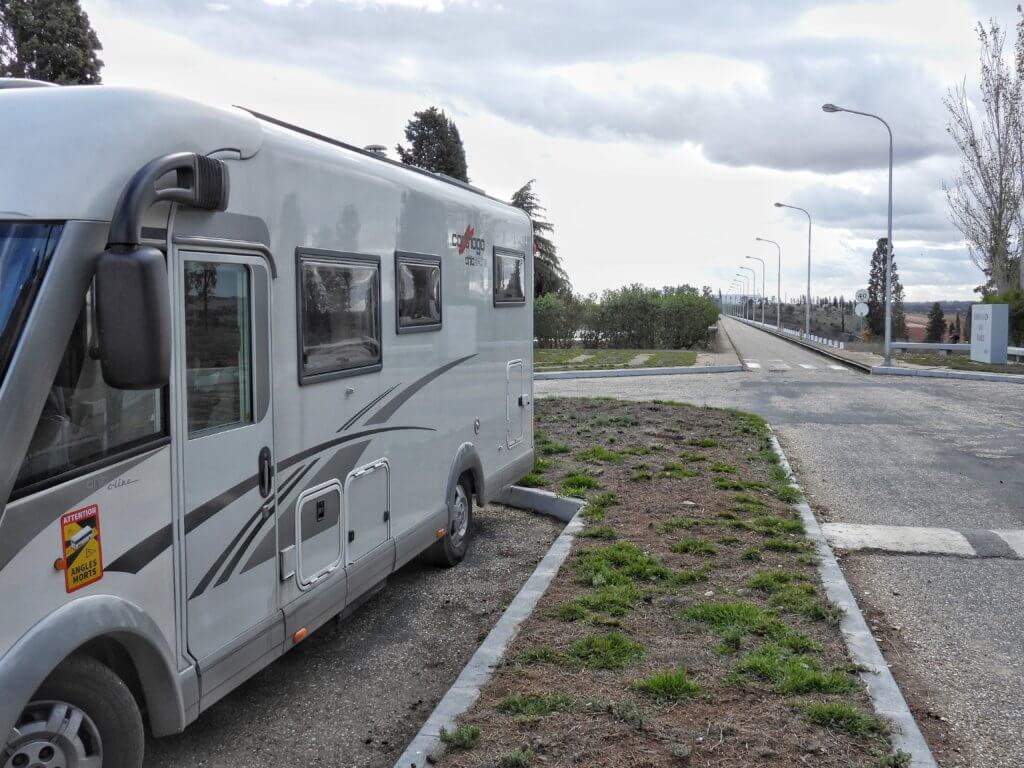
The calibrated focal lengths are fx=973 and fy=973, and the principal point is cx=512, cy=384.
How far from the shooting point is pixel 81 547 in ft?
10.8

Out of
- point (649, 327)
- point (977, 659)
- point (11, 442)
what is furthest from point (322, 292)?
point (649, 327)

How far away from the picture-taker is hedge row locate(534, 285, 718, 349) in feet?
135

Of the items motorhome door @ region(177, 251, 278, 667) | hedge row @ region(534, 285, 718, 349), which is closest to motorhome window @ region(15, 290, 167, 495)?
motorhome door @ region(177, 251, 278, 667)

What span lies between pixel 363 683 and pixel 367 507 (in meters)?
0.97

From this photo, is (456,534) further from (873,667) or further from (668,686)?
(873,667)

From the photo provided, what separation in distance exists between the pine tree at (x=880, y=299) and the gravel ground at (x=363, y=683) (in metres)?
73.7

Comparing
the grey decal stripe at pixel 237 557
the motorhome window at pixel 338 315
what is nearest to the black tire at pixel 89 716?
the grey decal stripe at pixel 237 557

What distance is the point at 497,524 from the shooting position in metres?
8.95

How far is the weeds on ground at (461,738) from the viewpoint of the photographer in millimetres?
4156

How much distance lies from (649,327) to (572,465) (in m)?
31.3

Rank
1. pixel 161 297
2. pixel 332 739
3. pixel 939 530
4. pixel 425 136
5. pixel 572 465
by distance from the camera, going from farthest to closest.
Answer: pixel 425 136 → pixel 572 465 → pixel 939 530 → pixel 332 739 → pixel 161 297

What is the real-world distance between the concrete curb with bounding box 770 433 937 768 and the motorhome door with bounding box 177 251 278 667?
2861 millimetres

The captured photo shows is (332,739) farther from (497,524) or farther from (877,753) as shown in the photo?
(497,524)

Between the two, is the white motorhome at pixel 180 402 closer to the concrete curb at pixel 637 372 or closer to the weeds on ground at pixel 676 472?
the weeds on ground at pixel 676 472
